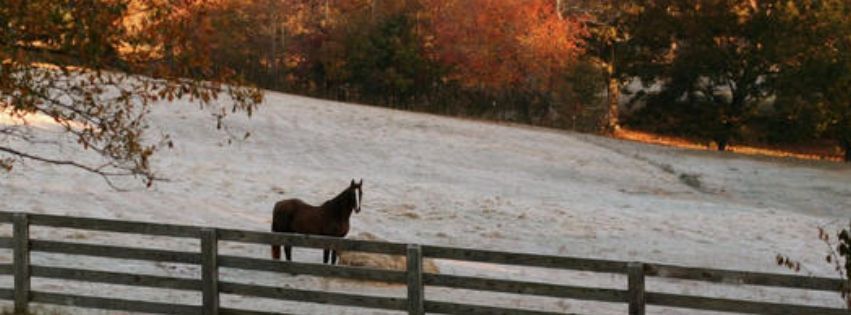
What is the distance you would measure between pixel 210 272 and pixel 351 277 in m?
1.73

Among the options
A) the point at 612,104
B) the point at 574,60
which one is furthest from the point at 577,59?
the point at 612,104

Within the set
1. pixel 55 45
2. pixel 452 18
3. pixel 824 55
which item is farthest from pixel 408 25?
pixel 55 45

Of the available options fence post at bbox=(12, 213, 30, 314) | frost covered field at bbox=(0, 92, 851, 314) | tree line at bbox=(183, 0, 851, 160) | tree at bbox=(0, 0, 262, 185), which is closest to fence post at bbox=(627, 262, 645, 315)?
frost covered field at bbox=(0, 92, 851, 314)

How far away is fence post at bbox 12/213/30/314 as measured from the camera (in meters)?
13.4

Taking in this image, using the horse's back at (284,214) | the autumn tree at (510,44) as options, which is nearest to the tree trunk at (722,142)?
the autumn tree at (510,44)

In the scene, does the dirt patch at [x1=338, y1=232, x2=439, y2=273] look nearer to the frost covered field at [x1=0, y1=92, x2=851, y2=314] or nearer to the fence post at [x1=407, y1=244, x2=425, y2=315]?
the frost covered field at [x1=0, y1=92, x2=851, y2=314]

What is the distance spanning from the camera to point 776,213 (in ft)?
111

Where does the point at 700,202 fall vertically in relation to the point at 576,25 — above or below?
below

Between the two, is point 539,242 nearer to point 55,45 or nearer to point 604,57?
point 55,45

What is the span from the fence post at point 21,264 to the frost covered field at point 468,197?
50.0 inches

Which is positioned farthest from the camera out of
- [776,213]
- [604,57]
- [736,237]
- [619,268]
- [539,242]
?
[604,57]

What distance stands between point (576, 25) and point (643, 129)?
26.1ft

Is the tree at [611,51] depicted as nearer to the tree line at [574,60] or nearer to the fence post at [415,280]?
the tree line at [574,60]

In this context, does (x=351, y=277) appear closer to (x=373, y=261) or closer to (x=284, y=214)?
(x=373, y=261)
